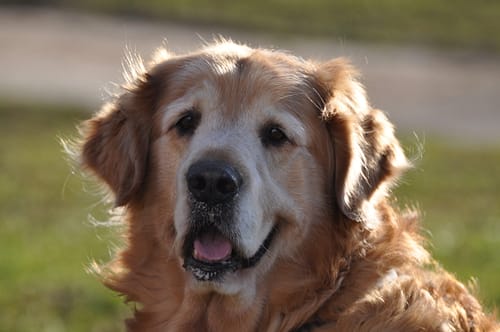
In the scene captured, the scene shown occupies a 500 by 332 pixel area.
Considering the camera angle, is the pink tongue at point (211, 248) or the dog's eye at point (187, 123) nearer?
the pink tongue at point (211, 248)

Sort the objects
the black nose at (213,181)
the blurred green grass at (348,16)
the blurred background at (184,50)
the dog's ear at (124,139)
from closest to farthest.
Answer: the black nose at (213,181), the dog's ear at (124,139), the blurred background at (184,50), the blurred green grass at (348,16)

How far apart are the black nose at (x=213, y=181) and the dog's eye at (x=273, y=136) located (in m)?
0.43

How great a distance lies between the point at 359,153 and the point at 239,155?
0.67m

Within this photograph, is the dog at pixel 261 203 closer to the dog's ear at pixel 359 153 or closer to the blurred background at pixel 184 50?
the dog's ear at pixel 359 153

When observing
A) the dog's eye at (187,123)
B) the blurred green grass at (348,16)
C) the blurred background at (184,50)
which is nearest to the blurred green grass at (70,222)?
the blurred background at (184,50)

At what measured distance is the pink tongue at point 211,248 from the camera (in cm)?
562

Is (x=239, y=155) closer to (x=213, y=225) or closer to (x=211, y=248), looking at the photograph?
(x=213, y=225)

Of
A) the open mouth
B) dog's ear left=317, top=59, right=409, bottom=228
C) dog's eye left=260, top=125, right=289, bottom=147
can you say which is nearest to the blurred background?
dog's ear left=317, top=59, right=409, bottom=228

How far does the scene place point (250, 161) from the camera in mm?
5621

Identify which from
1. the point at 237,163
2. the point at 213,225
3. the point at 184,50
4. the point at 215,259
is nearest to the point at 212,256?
the point at 215,259

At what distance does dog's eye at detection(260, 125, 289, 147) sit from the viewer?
19.2 ft

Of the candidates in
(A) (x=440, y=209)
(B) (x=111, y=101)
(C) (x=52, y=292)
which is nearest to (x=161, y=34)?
(A) (x=440, y=209)

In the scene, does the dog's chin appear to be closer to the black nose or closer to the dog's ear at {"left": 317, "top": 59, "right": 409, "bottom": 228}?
the black nose

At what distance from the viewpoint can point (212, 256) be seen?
18.6ft
